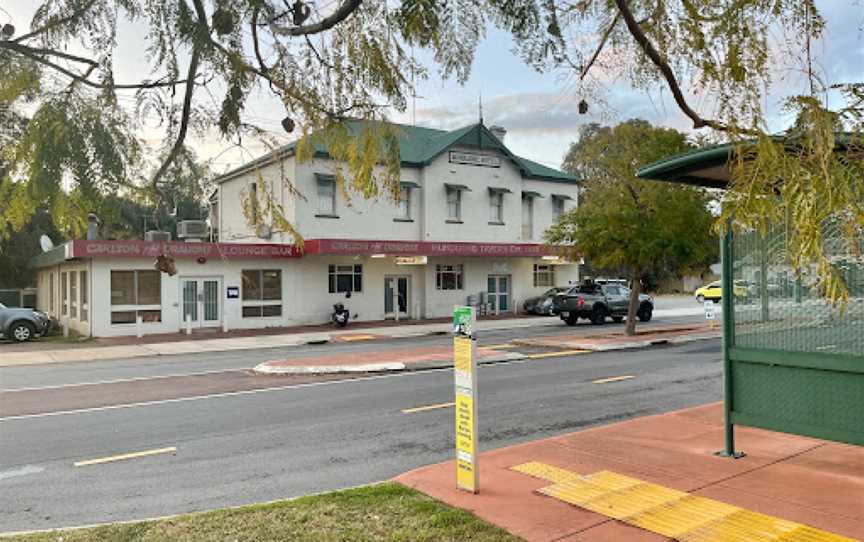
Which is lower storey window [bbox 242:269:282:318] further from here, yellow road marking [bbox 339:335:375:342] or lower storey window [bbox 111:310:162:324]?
yellow road marking [bbox 339:335:375:342]

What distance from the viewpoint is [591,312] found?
30.3m

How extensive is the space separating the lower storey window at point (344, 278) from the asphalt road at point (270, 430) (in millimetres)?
14192

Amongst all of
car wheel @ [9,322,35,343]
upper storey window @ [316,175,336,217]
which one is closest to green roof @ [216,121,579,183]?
upper storey window @ [316,175,336,217]

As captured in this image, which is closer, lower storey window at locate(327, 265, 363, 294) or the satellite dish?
the satellite dish

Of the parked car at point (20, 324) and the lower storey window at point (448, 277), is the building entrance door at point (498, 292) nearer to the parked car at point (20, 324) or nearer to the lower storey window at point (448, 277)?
the lower storey window at point (448, 277)

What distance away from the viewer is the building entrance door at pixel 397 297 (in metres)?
33.2

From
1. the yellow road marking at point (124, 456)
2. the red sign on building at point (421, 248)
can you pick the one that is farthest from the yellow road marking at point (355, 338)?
the yellow road marking at point (124, 456)

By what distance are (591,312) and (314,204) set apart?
42.8 feet

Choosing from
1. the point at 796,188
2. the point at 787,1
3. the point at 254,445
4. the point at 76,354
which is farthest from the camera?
the point at 76,354

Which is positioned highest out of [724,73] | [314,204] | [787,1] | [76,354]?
[314,204]

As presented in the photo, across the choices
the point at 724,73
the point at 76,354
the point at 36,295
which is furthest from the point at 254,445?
the point at 36,295

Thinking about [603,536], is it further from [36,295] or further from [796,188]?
[36,295]

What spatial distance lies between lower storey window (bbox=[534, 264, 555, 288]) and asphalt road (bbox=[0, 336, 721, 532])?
21.7 meters

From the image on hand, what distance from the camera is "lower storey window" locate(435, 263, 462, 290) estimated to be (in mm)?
34562
